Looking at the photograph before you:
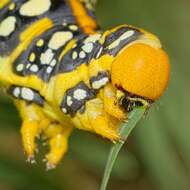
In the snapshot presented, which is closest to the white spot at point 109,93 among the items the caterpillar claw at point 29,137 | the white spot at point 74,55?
the white spot at point 74,55

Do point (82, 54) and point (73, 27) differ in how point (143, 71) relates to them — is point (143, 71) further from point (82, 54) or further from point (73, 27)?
point (73, 27)

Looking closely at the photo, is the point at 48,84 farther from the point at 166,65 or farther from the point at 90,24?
the point at 166,65

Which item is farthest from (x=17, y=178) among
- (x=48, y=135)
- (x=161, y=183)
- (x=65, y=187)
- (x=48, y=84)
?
(x=48, y=84)

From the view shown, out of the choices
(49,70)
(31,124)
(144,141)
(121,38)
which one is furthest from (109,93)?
(144,141)

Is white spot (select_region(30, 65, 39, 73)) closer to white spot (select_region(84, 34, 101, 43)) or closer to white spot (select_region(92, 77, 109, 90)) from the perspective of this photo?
white spot (select_region(84, 34, 101, 43))

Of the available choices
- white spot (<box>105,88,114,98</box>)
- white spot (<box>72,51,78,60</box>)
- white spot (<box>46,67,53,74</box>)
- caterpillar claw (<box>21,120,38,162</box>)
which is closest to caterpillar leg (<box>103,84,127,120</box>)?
white spot (<box>105,88,114,98</box>)

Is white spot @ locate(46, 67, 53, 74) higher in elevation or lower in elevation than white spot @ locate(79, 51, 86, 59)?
lower
